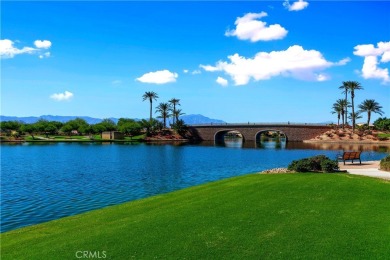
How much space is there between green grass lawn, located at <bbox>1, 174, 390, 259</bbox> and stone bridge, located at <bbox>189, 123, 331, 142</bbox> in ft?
350

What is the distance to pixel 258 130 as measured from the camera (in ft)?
423

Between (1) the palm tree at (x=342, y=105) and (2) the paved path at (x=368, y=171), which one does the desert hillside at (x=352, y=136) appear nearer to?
(1) the palm tree at (x=342, y=105)

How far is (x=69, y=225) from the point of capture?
46.6 ft

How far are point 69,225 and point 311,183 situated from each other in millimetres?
12618

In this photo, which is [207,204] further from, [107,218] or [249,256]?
[249,256]

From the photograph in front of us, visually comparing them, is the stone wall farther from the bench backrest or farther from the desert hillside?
the bench backrest

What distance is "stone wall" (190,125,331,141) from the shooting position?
391ft

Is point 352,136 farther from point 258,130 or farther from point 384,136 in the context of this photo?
point 258,130

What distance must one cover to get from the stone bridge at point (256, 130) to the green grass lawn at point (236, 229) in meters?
107

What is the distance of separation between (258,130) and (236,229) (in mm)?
120087

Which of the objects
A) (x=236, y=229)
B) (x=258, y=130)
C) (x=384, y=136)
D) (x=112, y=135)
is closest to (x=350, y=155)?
(x=236, y=229)

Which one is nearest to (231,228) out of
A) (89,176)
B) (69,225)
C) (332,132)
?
(69,225)

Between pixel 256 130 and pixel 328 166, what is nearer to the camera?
pixel 328 166

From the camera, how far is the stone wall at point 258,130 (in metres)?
119
